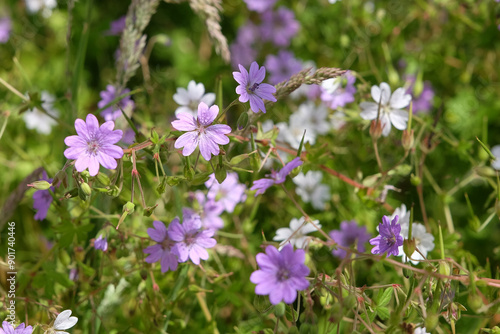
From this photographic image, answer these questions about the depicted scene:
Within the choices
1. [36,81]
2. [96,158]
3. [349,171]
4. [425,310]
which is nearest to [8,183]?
[36,81]

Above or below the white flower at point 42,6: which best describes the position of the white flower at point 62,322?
below

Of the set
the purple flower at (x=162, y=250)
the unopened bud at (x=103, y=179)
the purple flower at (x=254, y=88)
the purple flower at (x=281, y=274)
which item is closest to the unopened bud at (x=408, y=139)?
the purple flower at (x=254, y=88)

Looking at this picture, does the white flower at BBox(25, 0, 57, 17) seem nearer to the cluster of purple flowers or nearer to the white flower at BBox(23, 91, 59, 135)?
the white flower at BBox(23, 91, 59, 135)

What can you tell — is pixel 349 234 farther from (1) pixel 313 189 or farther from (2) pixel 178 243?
(2) pixel 178 243

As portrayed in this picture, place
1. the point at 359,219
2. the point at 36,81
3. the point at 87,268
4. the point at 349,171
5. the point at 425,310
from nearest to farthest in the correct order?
the point at 425,310
the point at 87,268
the point at 359,219
the point at 349,171
the point at 36,81

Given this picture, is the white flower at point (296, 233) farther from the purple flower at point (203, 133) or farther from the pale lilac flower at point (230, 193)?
the purple flower at point (203, 133)

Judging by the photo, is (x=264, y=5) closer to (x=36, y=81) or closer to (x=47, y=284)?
(x=36, y=81)

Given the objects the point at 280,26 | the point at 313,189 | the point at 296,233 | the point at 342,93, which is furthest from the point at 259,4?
the point at 296,233
